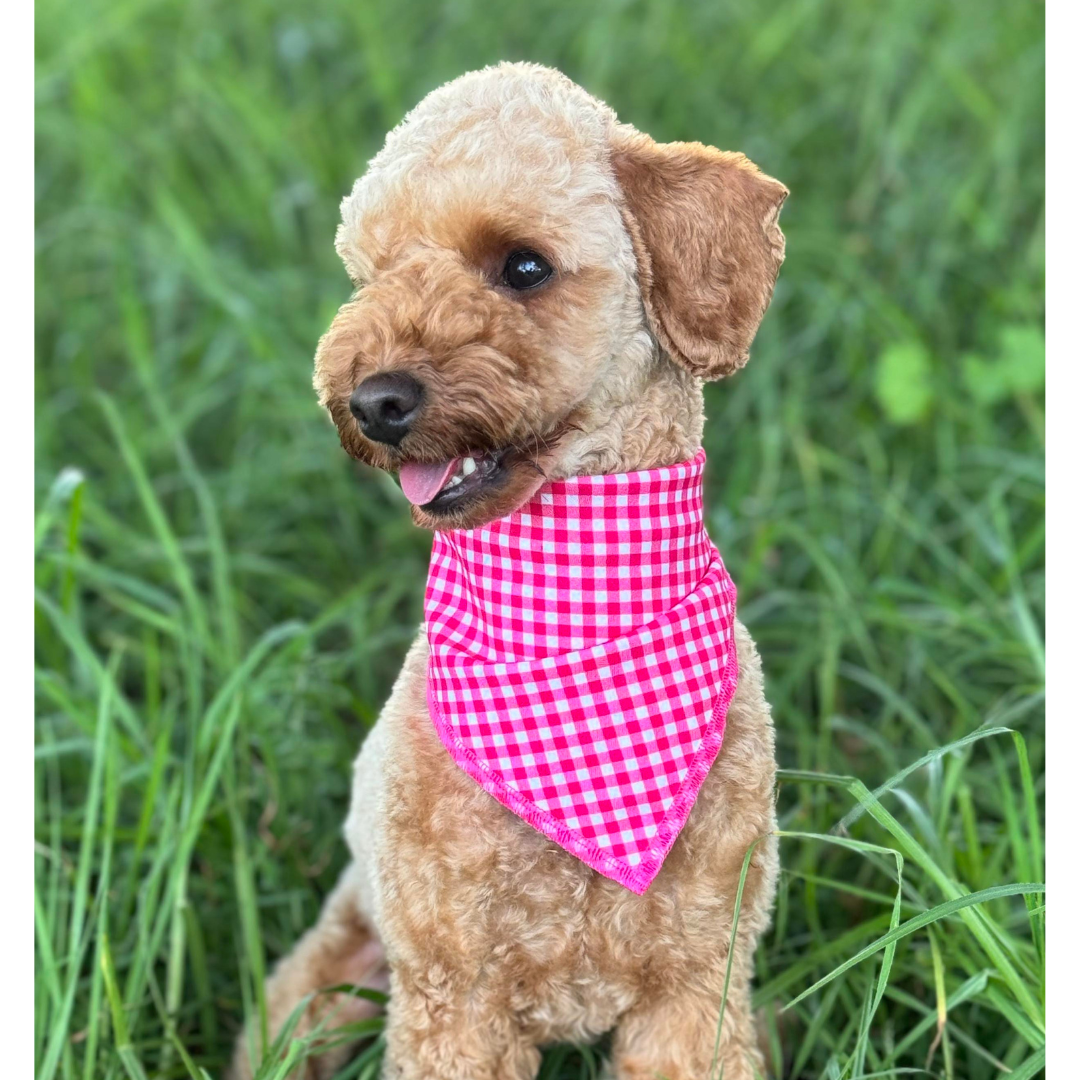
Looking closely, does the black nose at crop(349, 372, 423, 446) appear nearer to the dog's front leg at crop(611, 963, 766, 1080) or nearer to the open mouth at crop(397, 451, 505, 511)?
the open mouth at crop(397, 451, 505, 511)

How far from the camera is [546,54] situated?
378 cm

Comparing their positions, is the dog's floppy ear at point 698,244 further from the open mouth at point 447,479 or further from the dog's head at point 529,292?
the open mouth at point 447,479

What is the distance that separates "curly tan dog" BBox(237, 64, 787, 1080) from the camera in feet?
4.30

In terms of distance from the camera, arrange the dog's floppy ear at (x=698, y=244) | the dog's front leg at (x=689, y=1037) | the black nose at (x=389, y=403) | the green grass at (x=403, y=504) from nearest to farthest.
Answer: the black nose at (x=389, y=403), the dog's floppy ear at (x=698, y=244), the dog's front leg at (x=689, y=1037), the green grass at (x=403, y=504)

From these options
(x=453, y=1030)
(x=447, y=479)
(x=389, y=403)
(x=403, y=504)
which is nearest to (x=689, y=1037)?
(x=453, y=1030)

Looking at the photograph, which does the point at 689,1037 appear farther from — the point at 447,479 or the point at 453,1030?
the point at 447,479

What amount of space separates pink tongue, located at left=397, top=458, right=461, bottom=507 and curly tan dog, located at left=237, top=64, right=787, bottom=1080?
0.01 meters

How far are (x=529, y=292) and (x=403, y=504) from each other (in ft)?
5.83

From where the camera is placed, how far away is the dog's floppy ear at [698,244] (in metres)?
1.39

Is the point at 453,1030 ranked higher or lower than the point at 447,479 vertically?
lower

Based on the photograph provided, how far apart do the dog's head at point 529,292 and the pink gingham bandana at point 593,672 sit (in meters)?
0.07

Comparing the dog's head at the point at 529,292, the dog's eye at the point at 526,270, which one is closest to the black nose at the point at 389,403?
the dog's head at the point at 529,292

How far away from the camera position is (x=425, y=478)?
132 centimetres

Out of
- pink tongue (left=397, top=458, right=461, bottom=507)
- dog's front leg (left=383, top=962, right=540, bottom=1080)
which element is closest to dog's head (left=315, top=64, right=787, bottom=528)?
pink tongue (left=397, top=458, right=461, bottom=507)
